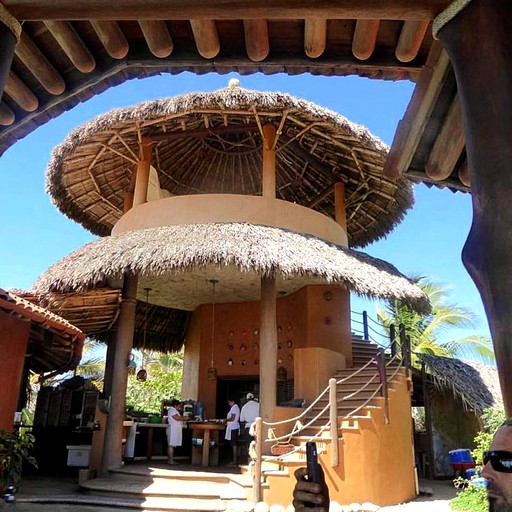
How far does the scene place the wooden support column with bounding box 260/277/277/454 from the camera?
29.2 ft

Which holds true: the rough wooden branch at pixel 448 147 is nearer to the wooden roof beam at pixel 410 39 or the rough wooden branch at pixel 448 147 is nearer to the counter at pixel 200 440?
the wooden roof beam at pixel 410 39

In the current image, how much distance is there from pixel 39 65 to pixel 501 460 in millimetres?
2648

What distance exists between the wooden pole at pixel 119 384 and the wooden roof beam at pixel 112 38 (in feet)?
24.7

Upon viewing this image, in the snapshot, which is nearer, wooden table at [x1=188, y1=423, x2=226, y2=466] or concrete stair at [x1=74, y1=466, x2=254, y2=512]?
concrete stair at [x1=74, y1=466, x2=254, y2=512]

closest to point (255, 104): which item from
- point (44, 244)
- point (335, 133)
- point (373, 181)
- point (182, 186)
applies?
point (335, 133)

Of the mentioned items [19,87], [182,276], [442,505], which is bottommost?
[442,505]

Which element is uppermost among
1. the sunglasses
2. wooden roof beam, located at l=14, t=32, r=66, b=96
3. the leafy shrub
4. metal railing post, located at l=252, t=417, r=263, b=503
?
wooden roof beam, located at l=14, t=32, r=66, b=96

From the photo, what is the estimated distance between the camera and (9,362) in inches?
277

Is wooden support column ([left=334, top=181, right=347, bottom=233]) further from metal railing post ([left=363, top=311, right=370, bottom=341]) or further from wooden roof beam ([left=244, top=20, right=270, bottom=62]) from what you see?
wooden roof beam ([left=244, top=20, right=270, bottom=62])

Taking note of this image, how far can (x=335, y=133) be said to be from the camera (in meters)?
10.4

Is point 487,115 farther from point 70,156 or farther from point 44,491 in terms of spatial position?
point 70,156

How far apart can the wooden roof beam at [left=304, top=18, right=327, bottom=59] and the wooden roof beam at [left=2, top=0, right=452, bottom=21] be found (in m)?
0.27

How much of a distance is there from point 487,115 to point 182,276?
925 cm

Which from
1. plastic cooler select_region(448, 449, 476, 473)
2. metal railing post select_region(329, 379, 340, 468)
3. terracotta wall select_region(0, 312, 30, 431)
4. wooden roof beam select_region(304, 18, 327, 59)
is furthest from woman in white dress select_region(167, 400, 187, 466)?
wooden roof beam select_region(304, 18, 327, 59)
